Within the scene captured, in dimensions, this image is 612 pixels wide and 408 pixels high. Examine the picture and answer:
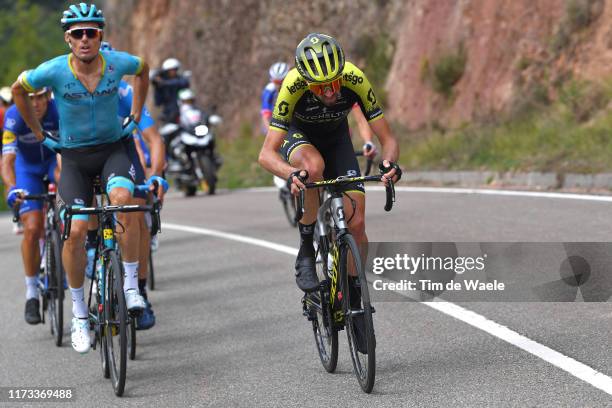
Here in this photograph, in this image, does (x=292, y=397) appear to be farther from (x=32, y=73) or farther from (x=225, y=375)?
(x=32, y=73)

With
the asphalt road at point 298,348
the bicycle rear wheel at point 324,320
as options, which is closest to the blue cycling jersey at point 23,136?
the asphalt road at point 298,348

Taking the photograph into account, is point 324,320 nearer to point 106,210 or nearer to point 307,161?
point 307,161

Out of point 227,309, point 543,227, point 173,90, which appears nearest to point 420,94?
point 173,90

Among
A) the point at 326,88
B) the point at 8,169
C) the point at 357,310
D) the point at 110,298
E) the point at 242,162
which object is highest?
the point at 326,88

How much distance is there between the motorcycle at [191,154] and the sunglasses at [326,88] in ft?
50.6

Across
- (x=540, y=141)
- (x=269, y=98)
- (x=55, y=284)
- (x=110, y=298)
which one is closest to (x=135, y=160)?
(x=110, y=298)

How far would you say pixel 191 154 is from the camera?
878 inches

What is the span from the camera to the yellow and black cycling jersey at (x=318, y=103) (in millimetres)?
6758

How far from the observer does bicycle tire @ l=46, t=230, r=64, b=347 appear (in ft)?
28.2

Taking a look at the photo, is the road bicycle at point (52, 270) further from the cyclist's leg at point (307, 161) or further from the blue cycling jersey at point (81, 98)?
the cyclist's leg at point (307, 161)

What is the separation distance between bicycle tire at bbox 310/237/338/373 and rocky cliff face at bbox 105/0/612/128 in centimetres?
1406

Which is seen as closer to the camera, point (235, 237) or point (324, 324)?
point (324, 324)

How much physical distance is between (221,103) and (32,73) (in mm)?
32677

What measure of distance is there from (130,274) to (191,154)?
48.9ft
